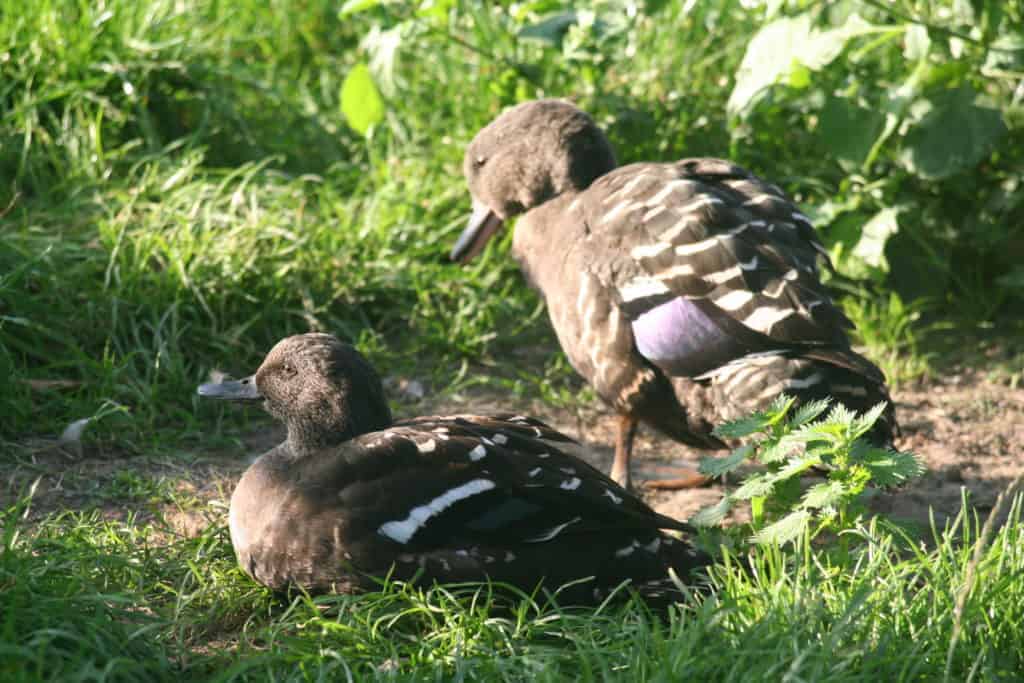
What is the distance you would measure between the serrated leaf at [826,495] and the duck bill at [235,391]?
1.67m

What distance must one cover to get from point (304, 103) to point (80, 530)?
3.49 meters

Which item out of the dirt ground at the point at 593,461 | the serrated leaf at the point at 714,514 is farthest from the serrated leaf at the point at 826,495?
the dirt ground at the point at 593,461

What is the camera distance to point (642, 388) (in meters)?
4.36

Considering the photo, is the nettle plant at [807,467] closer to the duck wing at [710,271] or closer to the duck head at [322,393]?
the duck wing at [710,271]

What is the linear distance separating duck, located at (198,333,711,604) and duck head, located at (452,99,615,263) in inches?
59.2

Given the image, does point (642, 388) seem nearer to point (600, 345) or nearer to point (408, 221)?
point (600, 345)

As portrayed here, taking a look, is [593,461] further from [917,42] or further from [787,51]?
[917,42]

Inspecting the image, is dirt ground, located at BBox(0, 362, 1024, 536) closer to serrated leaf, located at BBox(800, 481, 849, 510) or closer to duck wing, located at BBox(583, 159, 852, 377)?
duck wing, located at BBox(583, 159, 852, 377)

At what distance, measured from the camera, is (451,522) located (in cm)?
347

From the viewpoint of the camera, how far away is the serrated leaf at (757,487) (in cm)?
351

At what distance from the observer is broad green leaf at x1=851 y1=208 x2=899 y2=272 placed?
5.48 m

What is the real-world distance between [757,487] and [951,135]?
2472 mm

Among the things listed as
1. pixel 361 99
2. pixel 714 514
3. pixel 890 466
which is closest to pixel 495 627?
pixel 714 514

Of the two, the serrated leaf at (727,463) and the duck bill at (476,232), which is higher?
the duck bill at (476,232)
